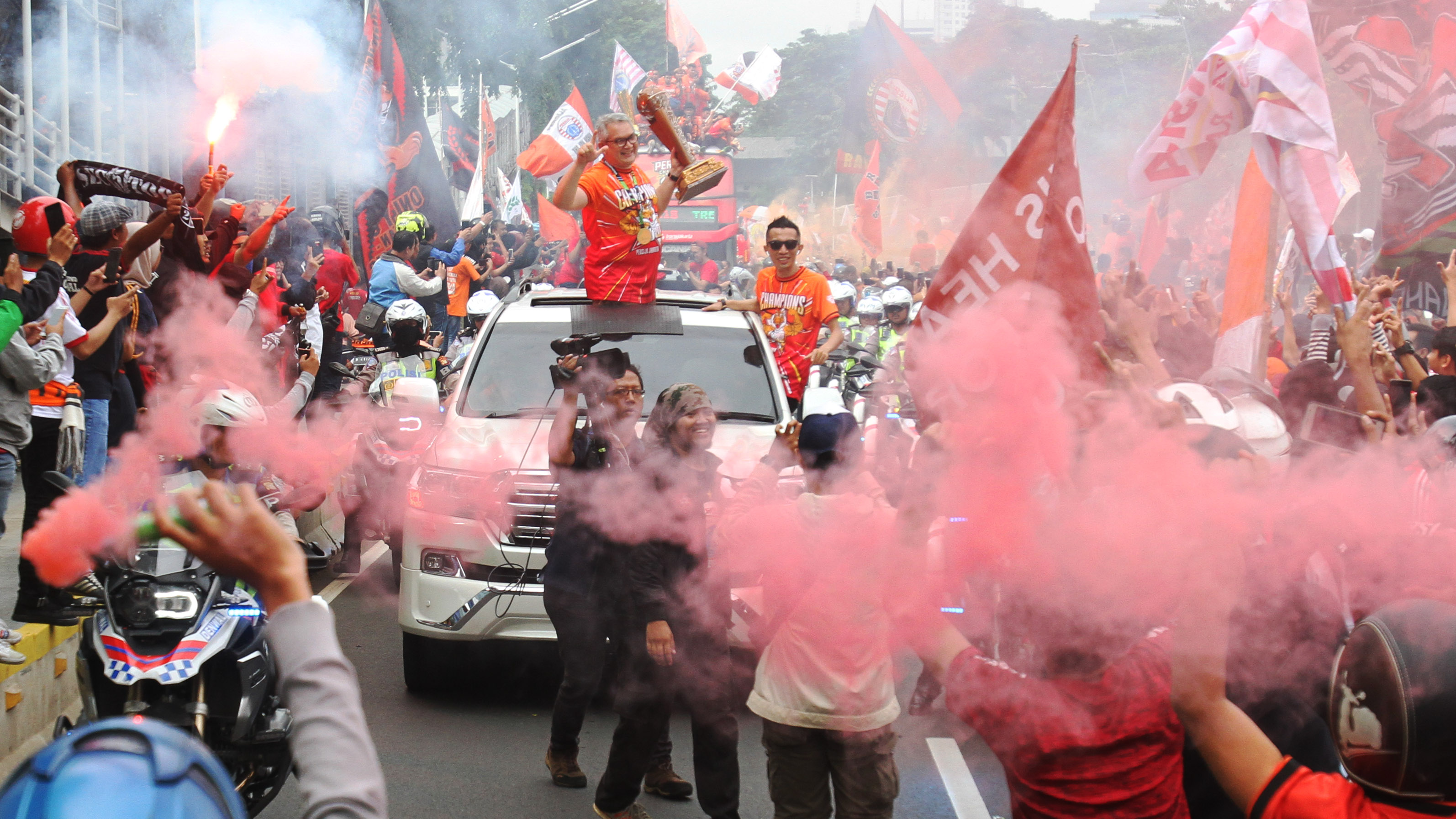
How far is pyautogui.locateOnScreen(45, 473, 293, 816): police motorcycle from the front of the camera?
382cm

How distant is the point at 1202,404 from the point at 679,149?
12.2 ft

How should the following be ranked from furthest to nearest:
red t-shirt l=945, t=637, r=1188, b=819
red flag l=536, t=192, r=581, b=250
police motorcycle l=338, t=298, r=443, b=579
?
red flag l=536, t=192, r=581, b=250, police motorcycle l=338, t=298, r=443, b=579, red t-shirt l=945, t=637, r=1188, b=819

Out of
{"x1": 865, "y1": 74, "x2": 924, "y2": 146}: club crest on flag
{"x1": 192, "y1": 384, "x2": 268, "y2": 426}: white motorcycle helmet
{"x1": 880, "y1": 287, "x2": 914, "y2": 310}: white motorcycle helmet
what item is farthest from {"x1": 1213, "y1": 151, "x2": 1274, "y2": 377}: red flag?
{"x1": 865, "y1": 74, "x2": 924, "y2": 146}: club crest on flag

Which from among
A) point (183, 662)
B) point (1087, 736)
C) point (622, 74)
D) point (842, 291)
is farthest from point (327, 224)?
point (622, 74)

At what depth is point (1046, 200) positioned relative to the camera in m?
3.95

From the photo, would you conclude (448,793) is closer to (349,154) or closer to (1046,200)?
(1046,200)

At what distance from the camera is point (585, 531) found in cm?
478

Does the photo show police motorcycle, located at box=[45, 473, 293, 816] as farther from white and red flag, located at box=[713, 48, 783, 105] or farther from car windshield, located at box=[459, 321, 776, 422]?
white and red flag, located at box=[713, 48, 783, 105]

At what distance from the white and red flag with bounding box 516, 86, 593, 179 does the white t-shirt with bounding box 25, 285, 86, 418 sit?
24.3 ft

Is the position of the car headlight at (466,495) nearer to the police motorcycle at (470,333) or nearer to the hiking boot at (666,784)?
the hiking boot at (666,784)

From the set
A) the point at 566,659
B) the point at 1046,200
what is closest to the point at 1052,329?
the point at 1046,200

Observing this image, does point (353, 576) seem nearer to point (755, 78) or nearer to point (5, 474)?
point (5, 474)

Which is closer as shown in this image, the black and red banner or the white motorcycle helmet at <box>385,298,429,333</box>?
the white motorcycle helmet at <box>385,298,429,333</box>

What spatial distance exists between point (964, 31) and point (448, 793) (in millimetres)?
20117
